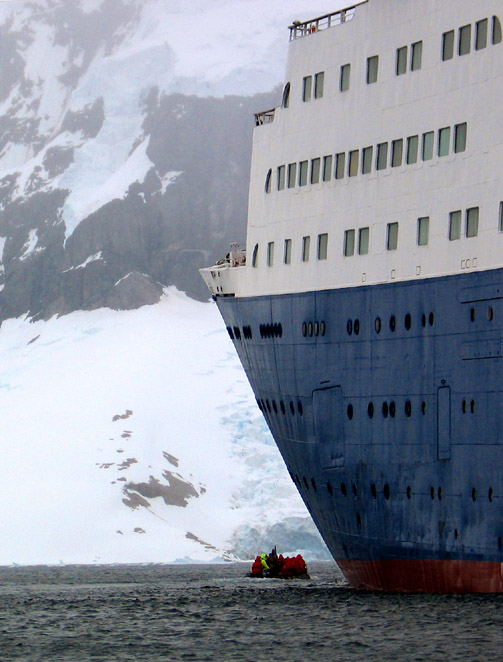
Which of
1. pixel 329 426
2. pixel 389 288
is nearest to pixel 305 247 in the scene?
pixel 389 288

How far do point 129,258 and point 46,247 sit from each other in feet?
39.4

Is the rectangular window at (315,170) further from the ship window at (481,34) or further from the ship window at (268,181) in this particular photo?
the ship window at (481,34)

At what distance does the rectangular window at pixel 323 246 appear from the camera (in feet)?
132

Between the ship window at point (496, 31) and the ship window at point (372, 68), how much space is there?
4964mm

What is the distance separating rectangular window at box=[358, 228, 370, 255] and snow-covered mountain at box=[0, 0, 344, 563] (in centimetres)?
8523

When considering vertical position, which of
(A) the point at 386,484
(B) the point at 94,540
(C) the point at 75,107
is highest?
(C) the point at 75,107

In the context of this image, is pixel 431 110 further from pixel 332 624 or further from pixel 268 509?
pixel 268 509

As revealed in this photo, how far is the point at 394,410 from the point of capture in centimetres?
3684

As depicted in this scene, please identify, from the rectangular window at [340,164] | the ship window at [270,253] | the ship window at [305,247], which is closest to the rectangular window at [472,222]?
the rectangular window at [340,164]

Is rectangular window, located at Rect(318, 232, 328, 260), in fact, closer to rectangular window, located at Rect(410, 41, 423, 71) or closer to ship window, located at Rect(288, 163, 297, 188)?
ship window, located at Rect(288, 163, 297, 188)

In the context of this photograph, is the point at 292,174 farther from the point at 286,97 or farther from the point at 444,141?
the point at 444,141

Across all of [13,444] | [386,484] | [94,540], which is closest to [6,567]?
[94,540]

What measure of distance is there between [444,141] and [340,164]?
449 centimetres

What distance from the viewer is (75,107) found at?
7776 inches
